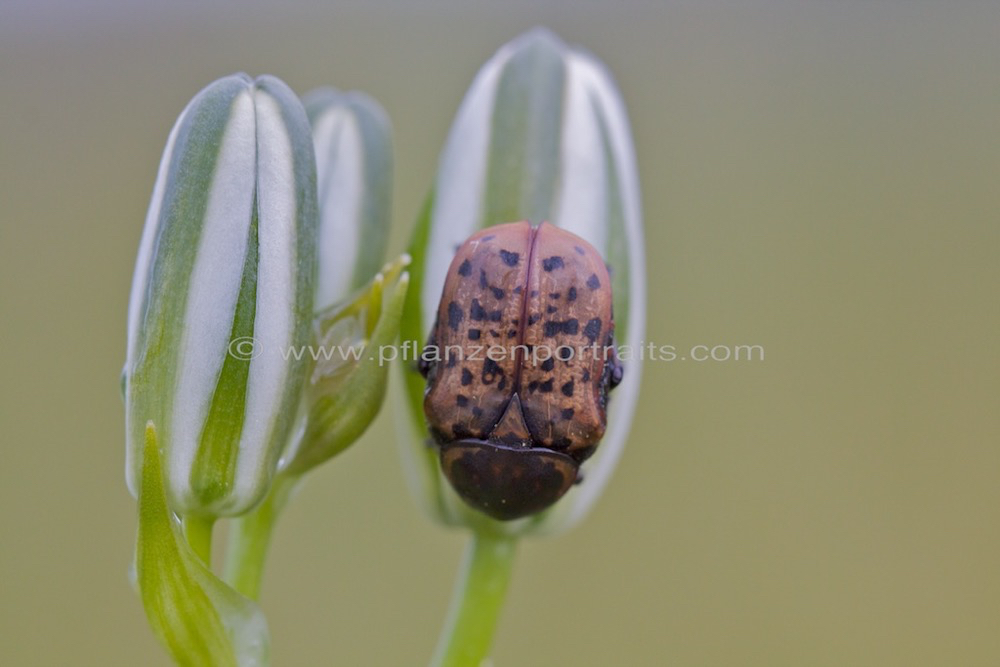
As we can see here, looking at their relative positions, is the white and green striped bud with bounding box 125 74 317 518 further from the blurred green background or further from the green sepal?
the blurred green background

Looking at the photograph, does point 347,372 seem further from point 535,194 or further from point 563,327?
point 535,194

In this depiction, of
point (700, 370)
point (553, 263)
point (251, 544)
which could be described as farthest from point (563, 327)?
point (700, 370)

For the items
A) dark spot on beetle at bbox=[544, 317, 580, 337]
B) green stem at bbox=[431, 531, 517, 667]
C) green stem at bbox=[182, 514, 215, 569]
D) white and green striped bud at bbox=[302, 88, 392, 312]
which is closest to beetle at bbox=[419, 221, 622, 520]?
dark spot on beetle at bbox=[544, 317, 580, 337]

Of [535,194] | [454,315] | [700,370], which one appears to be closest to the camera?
[454,315]

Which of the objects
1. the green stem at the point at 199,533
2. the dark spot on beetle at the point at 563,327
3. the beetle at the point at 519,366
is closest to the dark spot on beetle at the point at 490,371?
the beetle at the point at 519,366

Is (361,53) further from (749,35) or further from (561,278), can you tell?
(561,278)

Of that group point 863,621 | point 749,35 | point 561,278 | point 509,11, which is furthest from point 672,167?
point 561,278
